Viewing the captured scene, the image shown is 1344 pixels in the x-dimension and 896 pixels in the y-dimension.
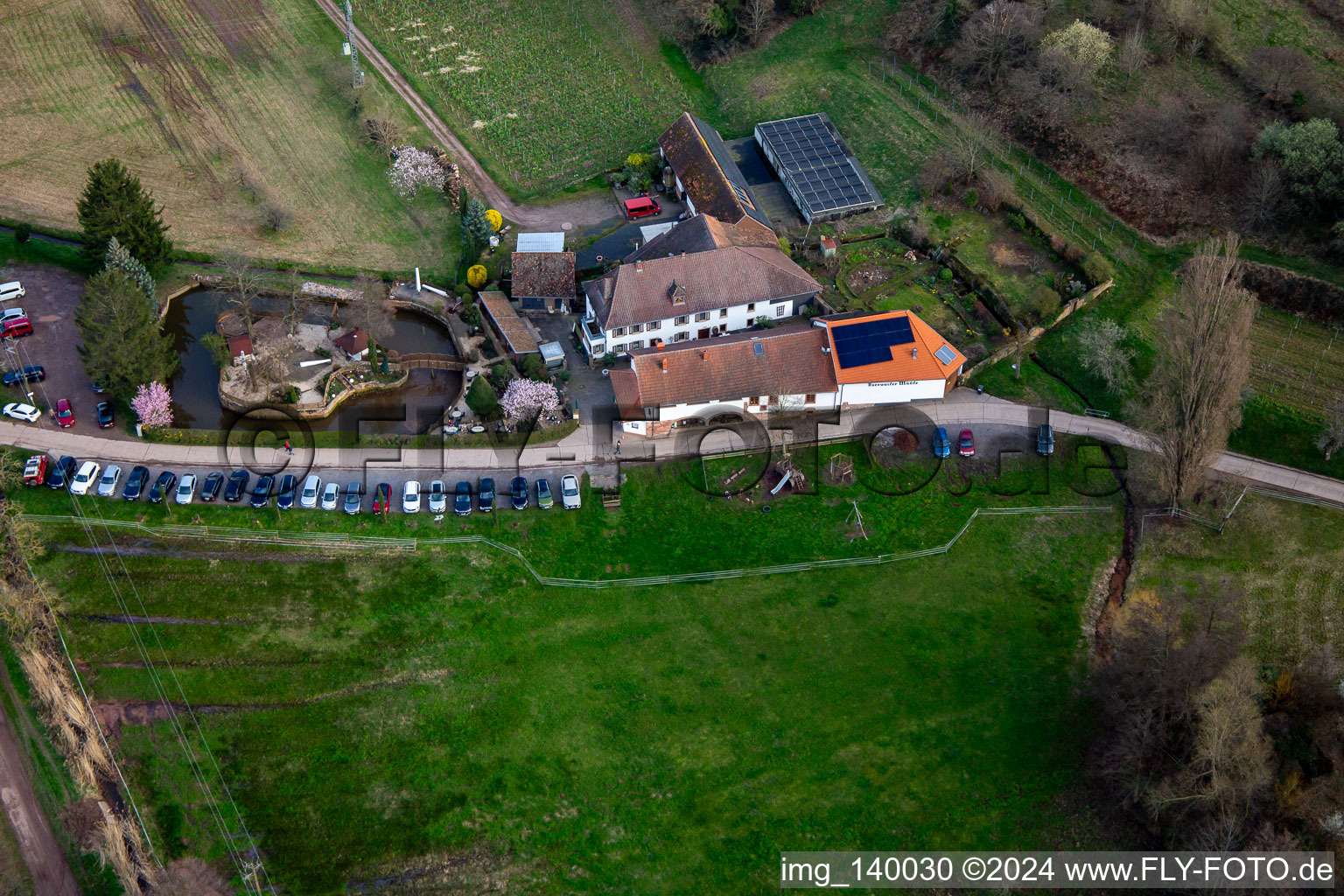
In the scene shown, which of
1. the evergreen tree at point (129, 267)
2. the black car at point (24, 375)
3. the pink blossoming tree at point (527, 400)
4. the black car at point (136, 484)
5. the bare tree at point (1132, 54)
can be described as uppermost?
the bare tree at point (1132, 54)

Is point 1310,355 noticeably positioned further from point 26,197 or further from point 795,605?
point 26,197

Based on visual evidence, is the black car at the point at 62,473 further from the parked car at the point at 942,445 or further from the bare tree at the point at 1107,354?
the bare tree at the point at 1107,354

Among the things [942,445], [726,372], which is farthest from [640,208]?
[942,445]

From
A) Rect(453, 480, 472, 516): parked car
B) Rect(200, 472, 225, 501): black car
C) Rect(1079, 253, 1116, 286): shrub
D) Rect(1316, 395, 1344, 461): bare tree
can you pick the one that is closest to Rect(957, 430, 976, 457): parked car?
Rect(1079, 253, 1116, 286): shrub

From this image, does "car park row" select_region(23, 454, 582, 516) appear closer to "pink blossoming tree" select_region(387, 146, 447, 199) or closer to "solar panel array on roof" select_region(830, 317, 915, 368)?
"solar panel array on roof" select_region(830, 317, 915, 368)

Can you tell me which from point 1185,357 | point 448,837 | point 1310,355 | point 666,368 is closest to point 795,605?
point 666,368

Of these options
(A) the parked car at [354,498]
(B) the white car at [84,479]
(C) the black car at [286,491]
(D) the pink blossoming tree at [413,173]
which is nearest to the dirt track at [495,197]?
(D) the pink blossoming tree at [413,173]
